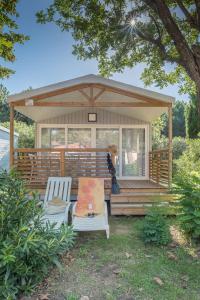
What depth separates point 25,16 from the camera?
27.9 feet

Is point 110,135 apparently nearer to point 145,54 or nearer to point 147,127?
point 147,127

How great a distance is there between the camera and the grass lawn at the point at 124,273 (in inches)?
133

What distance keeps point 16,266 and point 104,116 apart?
7815mm

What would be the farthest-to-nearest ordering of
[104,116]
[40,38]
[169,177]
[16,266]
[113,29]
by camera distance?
[104,116] < [40,38] < [113,29] < [169,177] < [16,266]

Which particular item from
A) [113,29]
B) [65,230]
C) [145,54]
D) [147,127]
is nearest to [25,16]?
[113,29]

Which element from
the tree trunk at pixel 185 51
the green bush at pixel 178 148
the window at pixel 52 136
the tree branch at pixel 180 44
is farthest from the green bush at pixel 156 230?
the green bush at pixel 178 148

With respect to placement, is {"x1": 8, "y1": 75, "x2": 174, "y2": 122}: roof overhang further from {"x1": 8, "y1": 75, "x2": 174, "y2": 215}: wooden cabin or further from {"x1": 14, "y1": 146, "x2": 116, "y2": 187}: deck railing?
{"x1": 14, "y1": 146, "x2": 116, "y2": 187}: deck railing

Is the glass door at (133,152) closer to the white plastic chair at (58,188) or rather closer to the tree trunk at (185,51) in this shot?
the white plastic chair at (58,188)

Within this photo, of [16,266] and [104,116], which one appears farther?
[104,116]

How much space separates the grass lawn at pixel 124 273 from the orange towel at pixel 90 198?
88cm

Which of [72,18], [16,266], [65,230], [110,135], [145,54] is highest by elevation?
[72,18]

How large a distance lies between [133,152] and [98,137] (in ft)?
4.45

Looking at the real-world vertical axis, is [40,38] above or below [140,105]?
above

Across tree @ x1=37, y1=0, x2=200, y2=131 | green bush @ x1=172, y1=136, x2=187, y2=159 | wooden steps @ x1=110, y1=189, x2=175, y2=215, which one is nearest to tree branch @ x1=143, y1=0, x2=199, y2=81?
tree @ x1=37, y1=0, x2=200, y2=131
